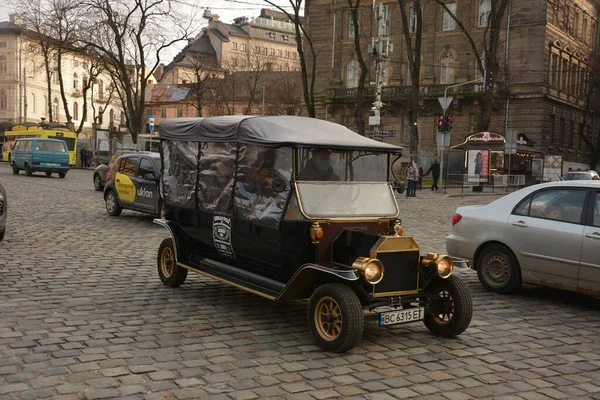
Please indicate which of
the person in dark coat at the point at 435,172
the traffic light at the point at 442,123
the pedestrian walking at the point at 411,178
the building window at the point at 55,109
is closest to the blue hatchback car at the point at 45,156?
the pedestrian walking at the point at 411,178

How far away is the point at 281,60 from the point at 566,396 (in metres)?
117

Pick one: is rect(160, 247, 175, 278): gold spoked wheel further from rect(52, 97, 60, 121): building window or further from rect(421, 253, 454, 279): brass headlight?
rect(52, 97, 60, 121): building window

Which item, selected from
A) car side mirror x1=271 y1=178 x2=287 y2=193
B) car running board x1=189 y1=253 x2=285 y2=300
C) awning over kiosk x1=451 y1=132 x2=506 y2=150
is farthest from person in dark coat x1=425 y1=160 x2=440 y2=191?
car side mirror x1=271 y1=178 x2=287 y2=193

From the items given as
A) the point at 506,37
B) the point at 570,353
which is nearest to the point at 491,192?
the point at 506,37

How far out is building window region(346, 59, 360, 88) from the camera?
6006 cm

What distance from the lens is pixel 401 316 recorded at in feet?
20.5

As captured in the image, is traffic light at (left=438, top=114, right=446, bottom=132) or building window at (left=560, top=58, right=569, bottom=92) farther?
→ building window at (left=560, top=58, right=569, bottom=92)

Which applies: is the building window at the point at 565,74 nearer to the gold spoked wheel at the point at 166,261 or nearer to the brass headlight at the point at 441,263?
the gold spoked wheel at the point at 166,261

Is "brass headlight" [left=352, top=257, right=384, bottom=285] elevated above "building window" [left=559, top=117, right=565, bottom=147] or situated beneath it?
situated beneath

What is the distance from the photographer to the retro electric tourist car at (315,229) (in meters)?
6.22

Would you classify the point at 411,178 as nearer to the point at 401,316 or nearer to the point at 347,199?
the point at 347,199

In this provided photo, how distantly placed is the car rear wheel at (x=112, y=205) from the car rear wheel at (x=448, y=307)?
1186cm

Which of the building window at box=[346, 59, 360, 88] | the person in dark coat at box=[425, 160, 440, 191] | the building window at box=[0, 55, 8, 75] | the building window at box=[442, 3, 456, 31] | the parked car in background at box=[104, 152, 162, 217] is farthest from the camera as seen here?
the building window at box=[0, 55, 8, 75]

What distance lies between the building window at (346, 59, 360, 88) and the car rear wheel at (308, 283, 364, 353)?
54966 millimetres
